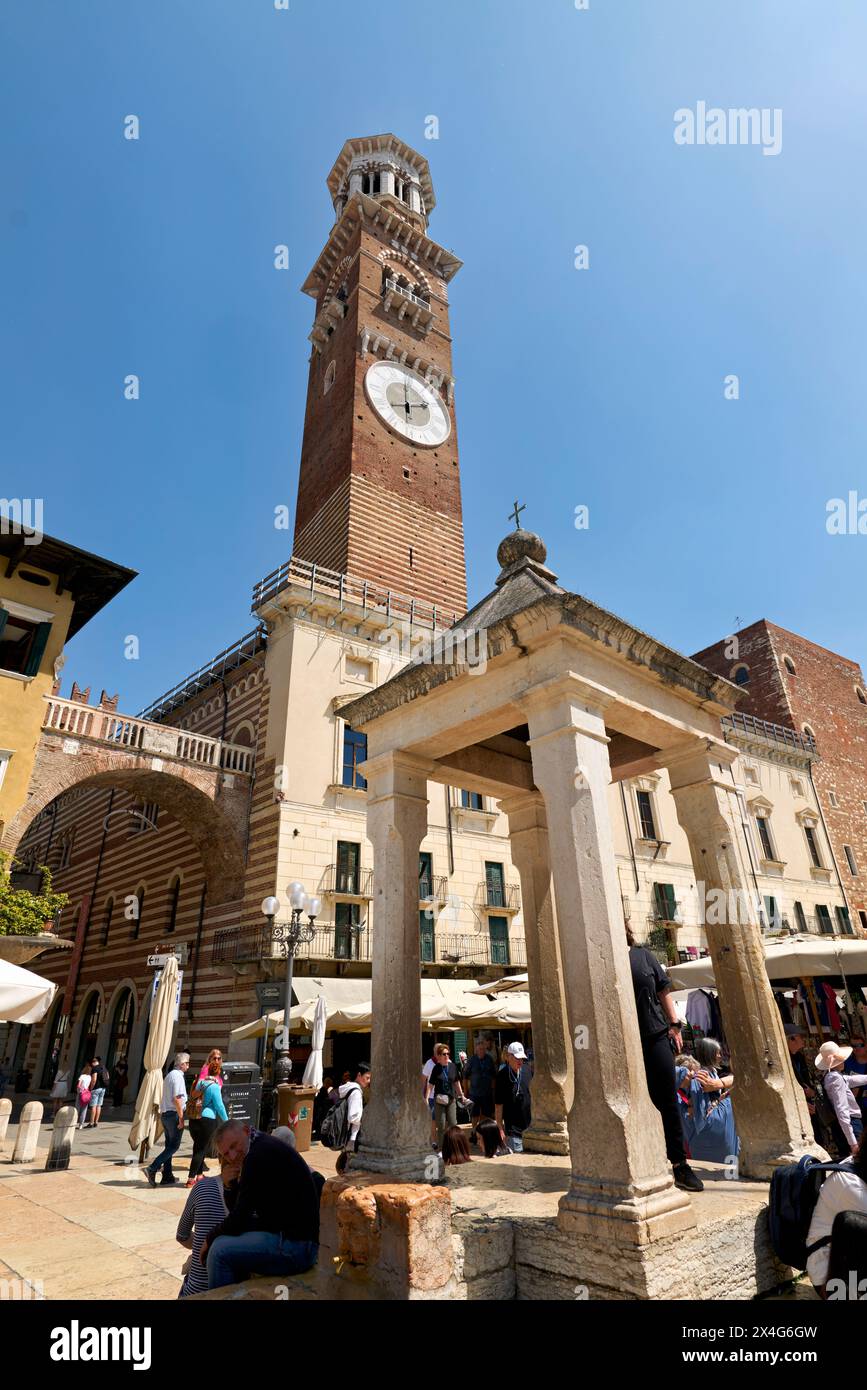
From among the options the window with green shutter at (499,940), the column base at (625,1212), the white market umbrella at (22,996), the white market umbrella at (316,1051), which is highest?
the window with green shutter at (499,940)

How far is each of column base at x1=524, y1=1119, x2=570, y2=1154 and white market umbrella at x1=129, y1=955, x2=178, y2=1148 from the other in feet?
23.4

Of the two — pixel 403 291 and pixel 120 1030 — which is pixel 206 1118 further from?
pixel 403 291

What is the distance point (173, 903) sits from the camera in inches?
842

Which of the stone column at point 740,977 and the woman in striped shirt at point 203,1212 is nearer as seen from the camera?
the woman in striped shirt at point 203,1212

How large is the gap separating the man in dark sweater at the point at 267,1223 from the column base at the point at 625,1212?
55.1 inches

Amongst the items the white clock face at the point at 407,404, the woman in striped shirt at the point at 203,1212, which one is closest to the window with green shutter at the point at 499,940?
the woman in striped shirt at the point at 203,1212

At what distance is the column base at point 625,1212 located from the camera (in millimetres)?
3455

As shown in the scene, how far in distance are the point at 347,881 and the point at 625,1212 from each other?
606 inches

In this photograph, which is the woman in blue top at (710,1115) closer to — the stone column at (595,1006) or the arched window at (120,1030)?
the stone column at (595,1006)

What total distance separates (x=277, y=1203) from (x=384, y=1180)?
0.62m

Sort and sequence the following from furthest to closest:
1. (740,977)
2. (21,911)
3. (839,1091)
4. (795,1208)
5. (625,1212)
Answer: (21,911) → (839,1091) → (740,977) → (795,1208) → (625,1212)

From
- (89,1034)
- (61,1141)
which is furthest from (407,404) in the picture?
(61,1141)

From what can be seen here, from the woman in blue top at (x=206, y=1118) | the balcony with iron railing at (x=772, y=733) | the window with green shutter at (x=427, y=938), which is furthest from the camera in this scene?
the balcony with iron railing at (x=772, y=733)

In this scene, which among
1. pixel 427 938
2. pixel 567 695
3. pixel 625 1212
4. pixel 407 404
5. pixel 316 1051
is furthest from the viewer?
pixel 407 404
